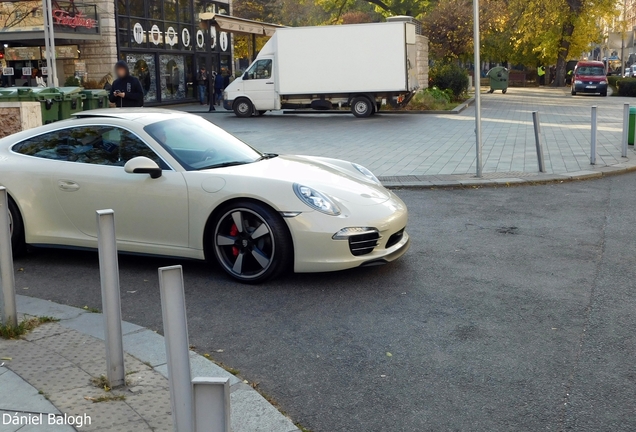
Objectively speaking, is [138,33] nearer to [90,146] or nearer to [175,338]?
[90,146]

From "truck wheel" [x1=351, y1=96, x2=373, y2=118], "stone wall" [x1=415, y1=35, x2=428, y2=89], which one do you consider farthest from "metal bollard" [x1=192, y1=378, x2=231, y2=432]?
"stone wall" [x1=415, y1=35, x2=428, y2=89]

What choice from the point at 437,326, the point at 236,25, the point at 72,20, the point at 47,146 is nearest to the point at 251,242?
the point at 437,326

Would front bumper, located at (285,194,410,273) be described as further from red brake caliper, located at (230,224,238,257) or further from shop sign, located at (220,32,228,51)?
shop sign, located at (220,32,228,51)

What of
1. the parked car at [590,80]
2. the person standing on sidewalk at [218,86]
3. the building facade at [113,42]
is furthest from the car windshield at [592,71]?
the building facade at [113,42]

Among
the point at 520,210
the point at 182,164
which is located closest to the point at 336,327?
the point at 182,164

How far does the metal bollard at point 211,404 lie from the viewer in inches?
88.1

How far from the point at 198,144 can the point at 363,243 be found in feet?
5.91

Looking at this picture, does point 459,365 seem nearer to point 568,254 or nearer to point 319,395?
point 319,395

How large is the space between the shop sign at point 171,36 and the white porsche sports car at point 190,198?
2899 cm

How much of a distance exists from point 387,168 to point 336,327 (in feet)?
26.8

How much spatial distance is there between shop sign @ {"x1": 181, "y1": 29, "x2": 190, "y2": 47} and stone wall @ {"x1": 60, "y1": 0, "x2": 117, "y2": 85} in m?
5.37

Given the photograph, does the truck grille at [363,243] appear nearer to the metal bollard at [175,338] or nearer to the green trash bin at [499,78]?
the metal bollard at [175,338]

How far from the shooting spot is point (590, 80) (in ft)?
129

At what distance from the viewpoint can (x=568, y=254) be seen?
6.93m
